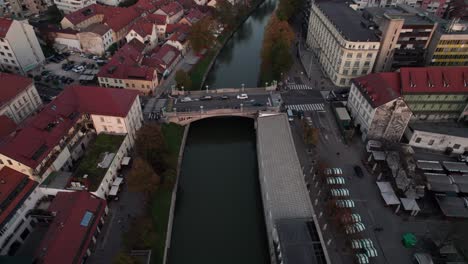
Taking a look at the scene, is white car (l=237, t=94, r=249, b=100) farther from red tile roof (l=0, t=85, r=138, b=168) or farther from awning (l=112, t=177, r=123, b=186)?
awning (l=112, t=177, r=123, b=186)

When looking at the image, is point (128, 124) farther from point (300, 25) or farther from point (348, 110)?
point (300, 25)

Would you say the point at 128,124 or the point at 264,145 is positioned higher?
the point at 128,124

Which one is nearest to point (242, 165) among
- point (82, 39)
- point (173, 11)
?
point (82, 39)

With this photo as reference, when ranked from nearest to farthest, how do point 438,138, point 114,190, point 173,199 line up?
point 114,190, point 173,199, point 438,138

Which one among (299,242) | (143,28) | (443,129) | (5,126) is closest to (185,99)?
(5,126)

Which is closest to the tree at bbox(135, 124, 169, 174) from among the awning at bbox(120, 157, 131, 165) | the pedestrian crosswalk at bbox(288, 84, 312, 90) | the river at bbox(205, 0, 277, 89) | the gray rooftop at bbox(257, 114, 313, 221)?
the awning at bbox(120, 157, 131, 165)

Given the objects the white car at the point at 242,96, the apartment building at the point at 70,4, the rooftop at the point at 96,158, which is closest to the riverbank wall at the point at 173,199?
the rooftop at the point at 96,158

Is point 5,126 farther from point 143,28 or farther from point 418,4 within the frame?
point 418,4
